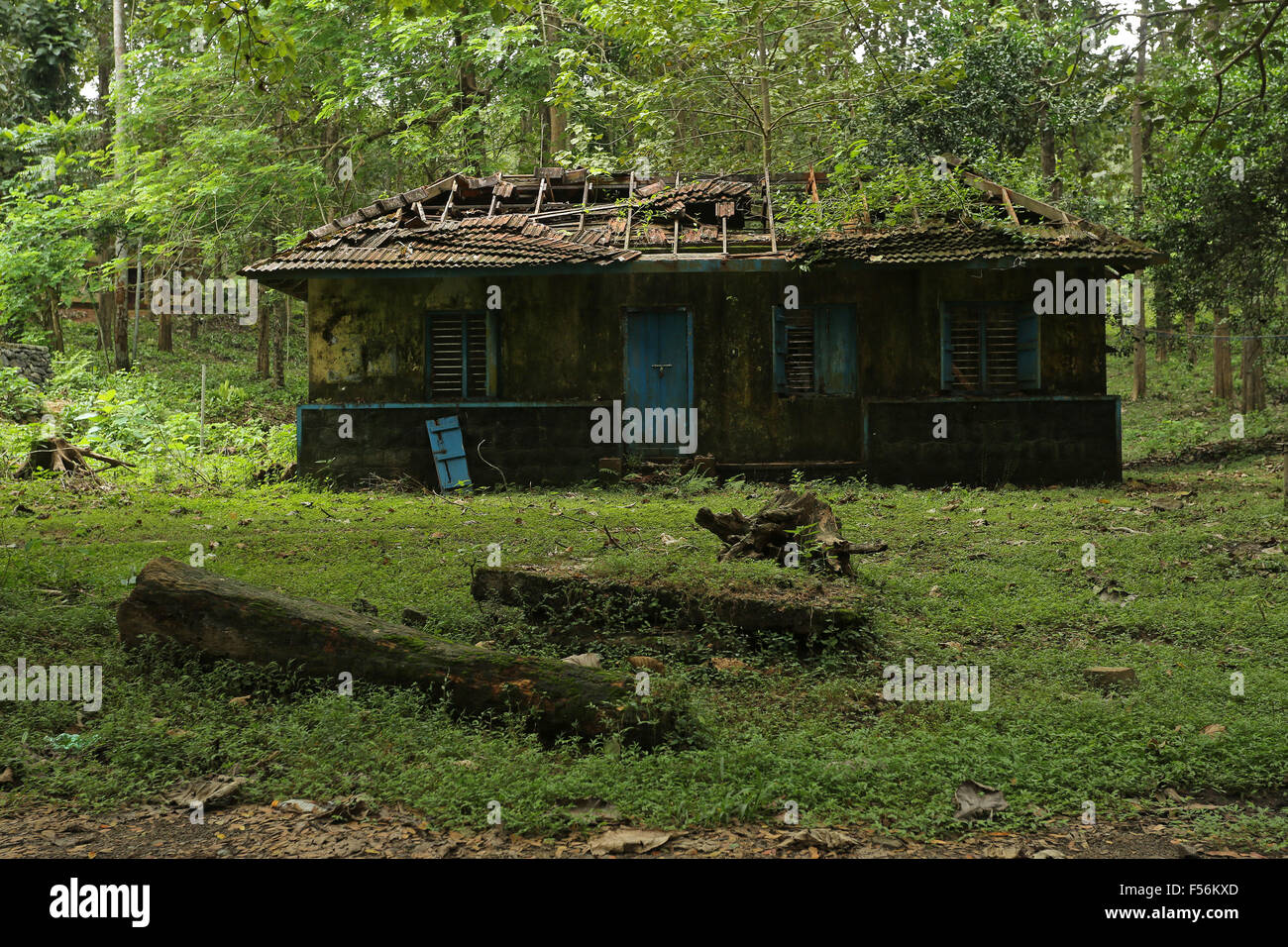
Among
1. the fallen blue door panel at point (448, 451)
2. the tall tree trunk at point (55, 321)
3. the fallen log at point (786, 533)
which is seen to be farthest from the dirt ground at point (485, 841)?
the tall tree trunk at point (55, 321)

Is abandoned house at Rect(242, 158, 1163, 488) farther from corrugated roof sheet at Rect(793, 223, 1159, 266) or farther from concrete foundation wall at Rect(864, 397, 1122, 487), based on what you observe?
corrugated roof sheet at Rect(793, 223, 1159, 266)

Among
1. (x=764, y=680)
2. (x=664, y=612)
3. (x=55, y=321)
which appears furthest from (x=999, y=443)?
(x=55, y=321)

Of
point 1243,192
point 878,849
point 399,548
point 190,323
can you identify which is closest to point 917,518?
point 399,548

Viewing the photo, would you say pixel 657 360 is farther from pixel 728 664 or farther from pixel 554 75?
pixel 554 75

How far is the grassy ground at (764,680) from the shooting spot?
14.4ft

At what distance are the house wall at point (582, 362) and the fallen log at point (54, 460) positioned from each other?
3.09 meters

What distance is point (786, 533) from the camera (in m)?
8.22

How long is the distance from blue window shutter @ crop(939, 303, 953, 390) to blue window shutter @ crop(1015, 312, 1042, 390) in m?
0.89

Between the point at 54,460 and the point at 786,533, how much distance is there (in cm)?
1077

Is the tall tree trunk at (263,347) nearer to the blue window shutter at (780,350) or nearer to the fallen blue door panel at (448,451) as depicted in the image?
the fallen blue door panel at (448,451)

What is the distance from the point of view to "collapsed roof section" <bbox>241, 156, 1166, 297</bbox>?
13148 mm

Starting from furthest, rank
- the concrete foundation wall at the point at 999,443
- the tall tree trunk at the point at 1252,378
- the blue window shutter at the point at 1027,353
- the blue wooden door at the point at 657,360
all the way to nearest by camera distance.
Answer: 1. the tall tree trunk at the point at 1252,378
2. the blue wooden door at the point at 657,360
3. the blue window shutter at the point at 1027,353
4. the concrete foundation wall at the point at 999,443

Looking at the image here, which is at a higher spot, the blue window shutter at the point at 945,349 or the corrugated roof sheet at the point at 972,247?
the corrugated roof sheet at the point at 972,247

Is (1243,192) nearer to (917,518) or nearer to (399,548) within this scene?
(917,518)
